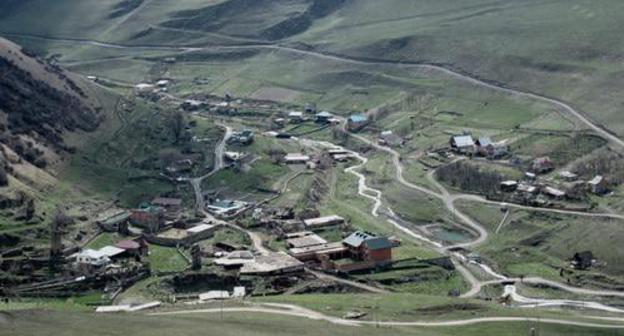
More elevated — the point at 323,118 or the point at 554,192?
the point at 323,118

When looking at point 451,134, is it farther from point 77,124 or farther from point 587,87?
point 77,124

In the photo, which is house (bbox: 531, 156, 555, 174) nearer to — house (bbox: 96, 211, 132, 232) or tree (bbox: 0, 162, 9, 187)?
house (bbox: 96, 211, 132, 232)

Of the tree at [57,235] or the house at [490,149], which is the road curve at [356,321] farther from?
the house at [490,149]

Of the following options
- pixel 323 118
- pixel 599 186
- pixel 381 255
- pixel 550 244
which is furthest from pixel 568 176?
pixel 323 118

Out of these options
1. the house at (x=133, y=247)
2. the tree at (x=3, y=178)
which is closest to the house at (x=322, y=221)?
the house at (x=133, y=247)

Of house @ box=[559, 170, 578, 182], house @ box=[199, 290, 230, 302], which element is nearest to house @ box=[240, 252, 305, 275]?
house @ box=[199, 290, 230, 302]

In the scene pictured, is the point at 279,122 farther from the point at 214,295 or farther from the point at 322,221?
the point at 214,295
